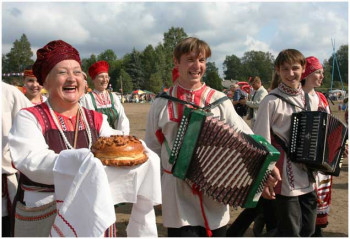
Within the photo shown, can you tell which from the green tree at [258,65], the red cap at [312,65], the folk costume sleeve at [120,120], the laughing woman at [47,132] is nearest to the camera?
the laughing woman at [47,132]

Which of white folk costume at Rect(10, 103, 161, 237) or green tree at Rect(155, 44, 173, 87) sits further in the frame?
green tree at Rect(155, 44, 173, 87)

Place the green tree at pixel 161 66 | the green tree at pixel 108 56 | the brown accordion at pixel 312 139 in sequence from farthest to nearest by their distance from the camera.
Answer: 1. the green tree at pixel 108 56
2. the green tree at pixel 161 66
3. the brown accordion at pixel 312 139

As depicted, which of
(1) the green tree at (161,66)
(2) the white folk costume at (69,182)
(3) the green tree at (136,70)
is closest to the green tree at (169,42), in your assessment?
(1) the green tree at (161,66)

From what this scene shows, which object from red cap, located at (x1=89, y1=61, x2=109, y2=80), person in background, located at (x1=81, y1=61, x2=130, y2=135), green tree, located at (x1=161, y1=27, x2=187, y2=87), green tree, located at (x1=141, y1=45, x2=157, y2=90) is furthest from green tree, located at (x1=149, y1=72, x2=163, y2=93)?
person in background, located at (x1=81, y1=61, x2=130, y2=135)

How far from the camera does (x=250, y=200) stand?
2.83 metres

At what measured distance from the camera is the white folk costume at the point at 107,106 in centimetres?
596

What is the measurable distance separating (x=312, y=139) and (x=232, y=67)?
4153 inches

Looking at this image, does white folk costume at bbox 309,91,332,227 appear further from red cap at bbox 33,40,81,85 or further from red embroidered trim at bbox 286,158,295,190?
red cap at bbox 33,40,81,85

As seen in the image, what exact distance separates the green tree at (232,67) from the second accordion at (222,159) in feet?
329

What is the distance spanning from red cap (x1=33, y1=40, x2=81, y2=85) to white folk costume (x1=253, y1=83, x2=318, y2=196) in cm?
194

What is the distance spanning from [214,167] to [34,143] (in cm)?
133

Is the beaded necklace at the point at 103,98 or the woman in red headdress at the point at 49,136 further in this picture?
the beaded necklace at the point at 103,98

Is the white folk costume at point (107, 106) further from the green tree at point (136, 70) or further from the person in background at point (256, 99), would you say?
the green tree at point (136, 70)

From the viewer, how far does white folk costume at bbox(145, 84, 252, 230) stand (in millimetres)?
3047
